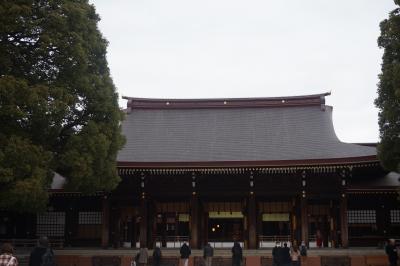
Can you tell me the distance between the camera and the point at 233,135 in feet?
91.0

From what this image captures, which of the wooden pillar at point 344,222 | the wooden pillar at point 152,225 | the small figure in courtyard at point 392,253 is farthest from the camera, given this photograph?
the wooden pillar at point 152,225

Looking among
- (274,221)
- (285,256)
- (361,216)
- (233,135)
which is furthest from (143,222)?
(274,221)

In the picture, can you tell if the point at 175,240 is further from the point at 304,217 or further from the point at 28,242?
the point at 304,217

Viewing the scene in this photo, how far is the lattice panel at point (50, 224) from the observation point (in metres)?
25.0

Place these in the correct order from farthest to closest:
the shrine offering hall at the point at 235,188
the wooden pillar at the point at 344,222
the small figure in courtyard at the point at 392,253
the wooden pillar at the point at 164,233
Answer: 1. the wooden pillar at the point at 164,233
2. the shrine offering hall at the point at 235,188
3. the wooden pillar at the point at 344,222
4. the small figure in courtyard at the point at 392,253

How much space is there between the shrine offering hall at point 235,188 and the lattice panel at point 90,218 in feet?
0.16

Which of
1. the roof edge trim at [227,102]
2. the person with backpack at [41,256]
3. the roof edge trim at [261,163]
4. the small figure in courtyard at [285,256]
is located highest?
the roof edge trim at [227,102]

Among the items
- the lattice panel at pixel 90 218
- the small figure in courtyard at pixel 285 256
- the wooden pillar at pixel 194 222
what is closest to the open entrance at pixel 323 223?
the wooden pillar at pixel 194 222

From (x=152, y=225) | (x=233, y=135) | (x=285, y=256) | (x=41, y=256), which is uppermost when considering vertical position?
(x=233, y=135)

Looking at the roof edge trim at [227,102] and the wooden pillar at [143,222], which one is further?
the roof edge trim at [227,102]

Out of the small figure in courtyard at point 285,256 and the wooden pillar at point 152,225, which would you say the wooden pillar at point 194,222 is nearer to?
the wooden pillar at point 152,225

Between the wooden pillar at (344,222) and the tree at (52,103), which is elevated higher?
the tree at (52,103)

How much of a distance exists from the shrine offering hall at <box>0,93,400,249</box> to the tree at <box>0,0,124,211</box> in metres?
4.94

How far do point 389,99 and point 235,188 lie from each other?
8.99 metres
